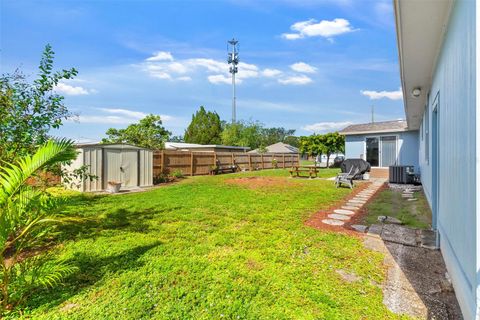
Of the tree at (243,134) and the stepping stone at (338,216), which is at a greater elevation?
the tree at (243,134)

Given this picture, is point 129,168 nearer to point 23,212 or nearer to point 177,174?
point 177,174

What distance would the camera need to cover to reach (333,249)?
3680mm

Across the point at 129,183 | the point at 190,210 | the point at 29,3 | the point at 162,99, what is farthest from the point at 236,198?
the point at 162,99

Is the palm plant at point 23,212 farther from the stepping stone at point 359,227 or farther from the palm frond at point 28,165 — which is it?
the stepping stone at point 359,227

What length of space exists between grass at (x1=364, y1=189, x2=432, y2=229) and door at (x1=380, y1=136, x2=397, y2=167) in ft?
23.6

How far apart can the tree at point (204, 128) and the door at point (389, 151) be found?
111 feet

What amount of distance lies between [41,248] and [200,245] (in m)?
2.44

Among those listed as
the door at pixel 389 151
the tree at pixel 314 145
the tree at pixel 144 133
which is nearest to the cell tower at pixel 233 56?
the tree at pixel 144 133

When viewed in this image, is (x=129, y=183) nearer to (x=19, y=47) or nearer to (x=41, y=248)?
(x=19, y=47)

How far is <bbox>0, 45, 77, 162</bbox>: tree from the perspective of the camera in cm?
347

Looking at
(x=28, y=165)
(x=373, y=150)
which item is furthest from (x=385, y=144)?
(x=28, y=165)

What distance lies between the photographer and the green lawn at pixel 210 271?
2270mm

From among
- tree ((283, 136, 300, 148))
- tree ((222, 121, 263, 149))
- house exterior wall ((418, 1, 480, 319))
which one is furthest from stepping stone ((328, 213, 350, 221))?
tree ((283, 136, 300, 148))

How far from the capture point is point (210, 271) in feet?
9.85
